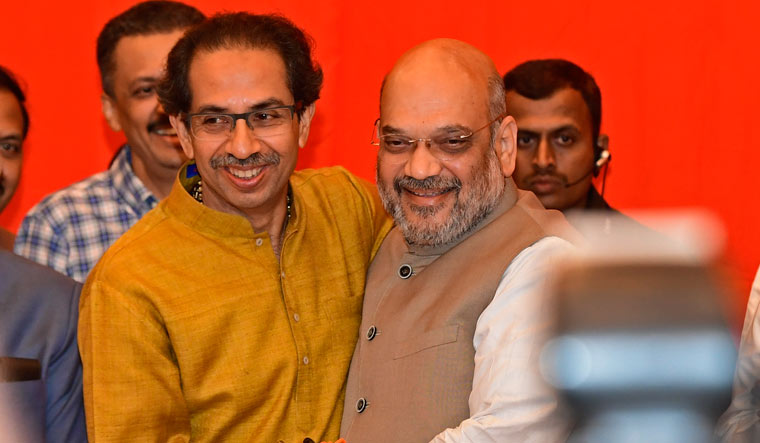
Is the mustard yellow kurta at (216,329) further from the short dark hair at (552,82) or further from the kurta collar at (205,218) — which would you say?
the short dark hair at (552,82)

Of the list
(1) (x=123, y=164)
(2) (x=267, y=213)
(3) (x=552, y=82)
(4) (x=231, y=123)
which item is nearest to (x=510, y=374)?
(2) (x=267, y=213)

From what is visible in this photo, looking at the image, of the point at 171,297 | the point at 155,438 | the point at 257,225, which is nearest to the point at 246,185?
the point at 257,225

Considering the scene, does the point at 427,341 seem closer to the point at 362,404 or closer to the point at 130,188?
the point at 362,404

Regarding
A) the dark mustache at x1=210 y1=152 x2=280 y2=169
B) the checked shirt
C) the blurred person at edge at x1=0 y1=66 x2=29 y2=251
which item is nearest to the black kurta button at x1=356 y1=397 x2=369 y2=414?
the dark mustache at x1=210 y1=152 x2=280 y2=169

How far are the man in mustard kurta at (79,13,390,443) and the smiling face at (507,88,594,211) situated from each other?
37.5 inches

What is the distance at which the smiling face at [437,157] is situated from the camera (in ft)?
6.70

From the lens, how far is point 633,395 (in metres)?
0.67

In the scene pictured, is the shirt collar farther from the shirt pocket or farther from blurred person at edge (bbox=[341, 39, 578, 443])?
the shirt pocket

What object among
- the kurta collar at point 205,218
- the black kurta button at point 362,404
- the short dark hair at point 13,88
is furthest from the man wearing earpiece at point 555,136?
the short dark hair at point 13,88

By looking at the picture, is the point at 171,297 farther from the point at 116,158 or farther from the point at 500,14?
the point at 500,14

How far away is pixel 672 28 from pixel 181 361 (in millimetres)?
2557

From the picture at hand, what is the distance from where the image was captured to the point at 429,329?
1955 millimetres

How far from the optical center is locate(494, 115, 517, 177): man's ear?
215cm

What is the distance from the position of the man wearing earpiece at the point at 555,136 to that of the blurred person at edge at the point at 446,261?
103cm
